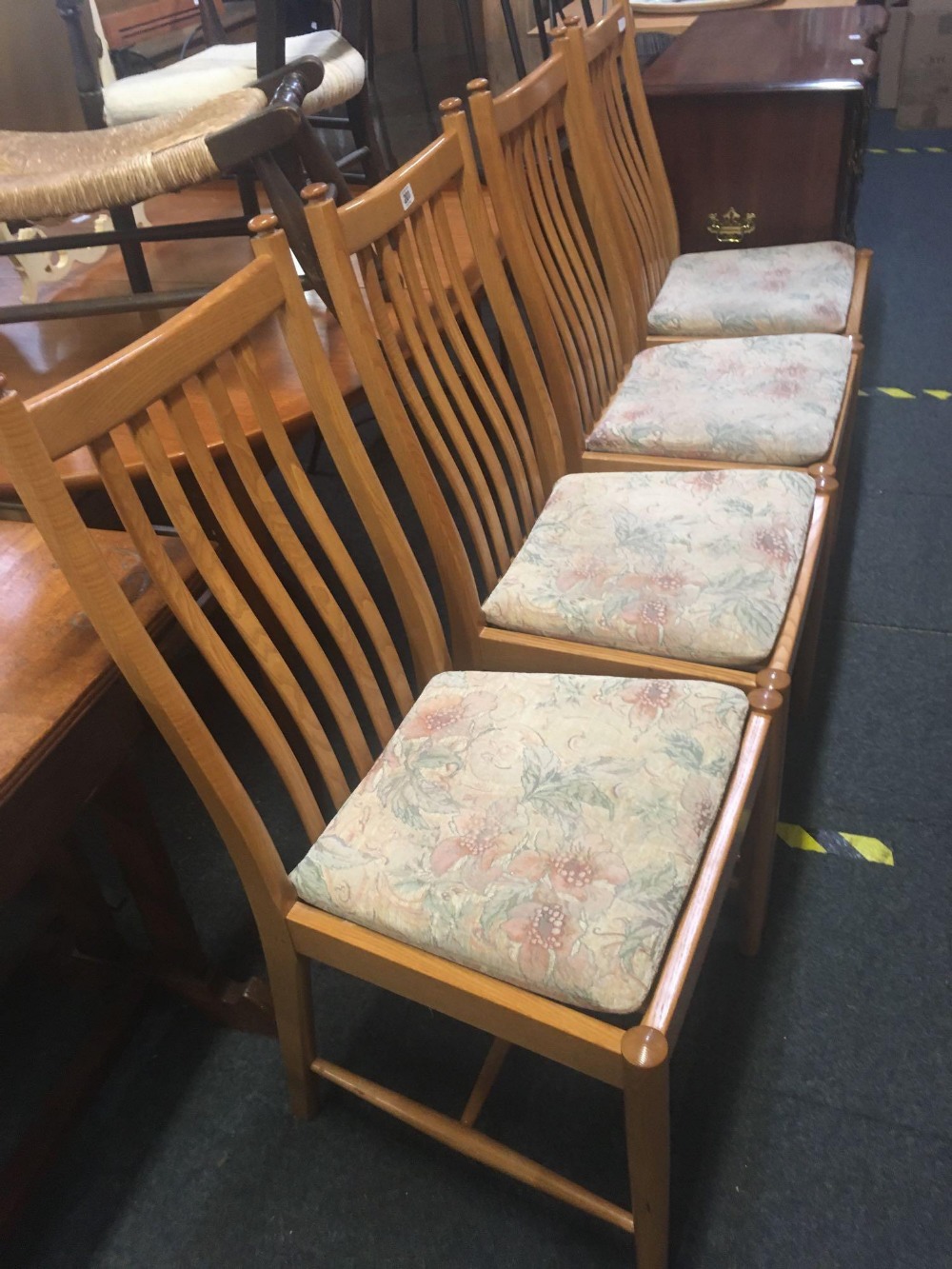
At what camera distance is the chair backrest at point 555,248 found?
1.33m

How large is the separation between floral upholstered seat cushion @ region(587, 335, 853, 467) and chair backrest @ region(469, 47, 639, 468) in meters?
0.06

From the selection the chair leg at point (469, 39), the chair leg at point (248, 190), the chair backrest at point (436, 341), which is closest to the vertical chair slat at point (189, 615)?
the chair backrest at point (436, 341)

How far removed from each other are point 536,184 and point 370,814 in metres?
1.02

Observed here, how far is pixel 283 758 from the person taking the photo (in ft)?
3.05

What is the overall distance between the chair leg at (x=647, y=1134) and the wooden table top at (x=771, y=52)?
5.98 feet


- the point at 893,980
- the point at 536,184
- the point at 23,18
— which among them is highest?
the point at 23,18

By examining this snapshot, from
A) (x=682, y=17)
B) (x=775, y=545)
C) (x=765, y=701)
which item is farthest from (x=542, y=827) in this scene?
(x=682, y=17)

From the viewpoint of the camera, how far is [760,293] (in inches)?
70.8

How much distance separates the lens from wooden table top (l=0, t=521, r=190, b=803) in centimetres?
87

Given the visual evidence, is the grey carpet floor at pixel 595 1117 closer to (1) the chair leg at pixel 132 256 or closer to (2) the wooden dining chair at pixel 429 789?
(2) the wooden dining chair at pixel 429 789

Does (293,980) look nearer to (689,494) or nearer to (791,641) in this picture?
(791,641)

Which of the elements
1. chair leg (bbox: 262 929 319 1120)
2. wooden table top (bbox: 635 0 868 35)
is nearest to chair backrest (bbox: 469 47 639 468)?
chair leg (bbox: 262 929 319 1120)

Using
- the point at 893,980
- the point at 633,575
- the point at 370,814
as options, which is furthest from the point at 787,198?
the point at 370,814

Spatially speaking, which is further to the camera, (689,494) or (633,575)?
(689,494)
